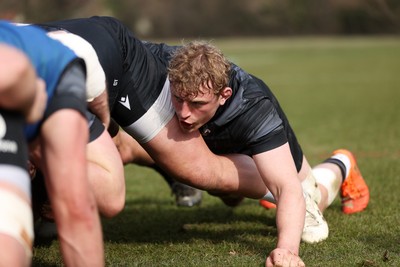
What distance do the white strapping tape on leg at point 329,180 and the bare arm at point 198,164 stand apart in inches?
31.6

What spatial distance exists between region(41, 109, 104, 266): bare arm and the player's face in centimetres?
120

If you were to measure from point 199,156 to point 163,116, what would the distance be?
320 millimetres

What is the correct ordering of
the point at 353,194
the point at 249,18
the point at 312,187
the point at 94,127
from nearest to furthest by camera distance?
the point at 94,127 → the point at 312,187 → the point at 353,194 → the point at 249,18

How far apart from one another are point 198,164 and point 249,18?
5160 centimetres

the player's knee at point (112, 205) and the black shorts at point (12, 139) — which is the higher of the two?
the black shorts at point (12, 139)

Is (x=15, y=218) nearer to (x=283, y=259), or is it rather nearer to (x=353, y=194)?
(x=283, y=259)

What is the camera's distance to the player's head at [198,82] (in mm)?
4145

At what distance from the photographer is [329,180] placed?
5410 millimetres

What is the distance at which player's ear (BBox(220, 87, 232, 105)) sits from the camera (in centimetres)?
429

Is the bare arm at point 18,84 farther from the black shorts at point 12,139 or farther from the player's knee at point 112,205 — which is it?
the player's knee at point 112,205

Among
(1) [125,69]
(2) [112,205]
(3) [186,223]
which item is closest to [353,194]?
(3) [186,223]

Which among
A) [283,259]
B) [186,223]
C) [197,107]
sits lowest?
[186,223]

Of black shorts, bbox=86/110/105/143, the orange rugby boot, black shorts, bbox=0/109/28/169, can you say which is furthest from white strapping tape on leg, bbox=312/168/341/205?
black shorts, bbox=0/109/28/169

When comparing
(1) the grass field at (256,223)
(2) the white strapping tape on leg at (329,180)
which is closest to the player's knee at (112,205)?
(1) the grass field at (256,223)
